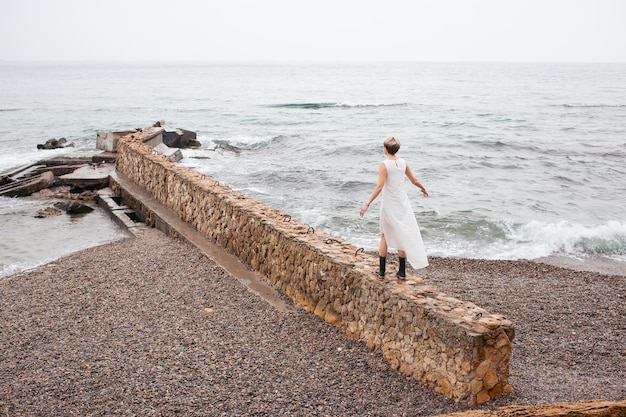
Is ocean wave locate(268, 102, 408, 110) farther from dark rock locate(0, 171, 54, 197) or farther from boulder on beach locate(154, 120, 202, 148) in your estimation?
dark rock locate(0, 171, 54, 197)

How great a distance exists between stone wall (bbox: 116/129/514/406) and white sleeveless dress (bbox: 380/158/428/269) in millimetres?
368

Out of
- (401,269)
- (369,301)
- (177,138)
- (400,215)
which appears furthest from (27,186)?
(400,215)

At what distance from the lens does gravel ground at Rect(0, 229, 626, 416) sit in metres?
5.29

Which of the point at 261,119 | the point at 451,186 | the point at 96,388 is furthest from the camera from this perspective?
the point at 261,119

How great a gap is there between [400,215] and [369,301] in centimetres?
102

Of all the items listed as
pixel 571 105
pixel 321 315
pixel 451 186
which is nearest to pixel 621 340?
pixel 321 315

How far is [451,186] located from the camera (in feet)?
66.0

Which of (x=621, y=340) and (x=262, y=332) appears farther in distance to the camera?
(x=621, y=340)

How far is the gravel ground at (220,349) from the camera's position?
5.29 m

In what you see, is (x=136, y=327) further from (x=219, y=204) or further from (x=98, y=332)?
(x=219, y=204)

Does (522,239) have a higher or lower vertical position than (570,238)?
lower

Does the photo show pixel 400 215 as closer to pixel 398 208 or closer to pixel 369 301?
pixel 398 208

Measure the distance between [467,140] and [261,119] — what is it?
1820 centimetres

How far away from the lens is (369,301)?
6242 mm
